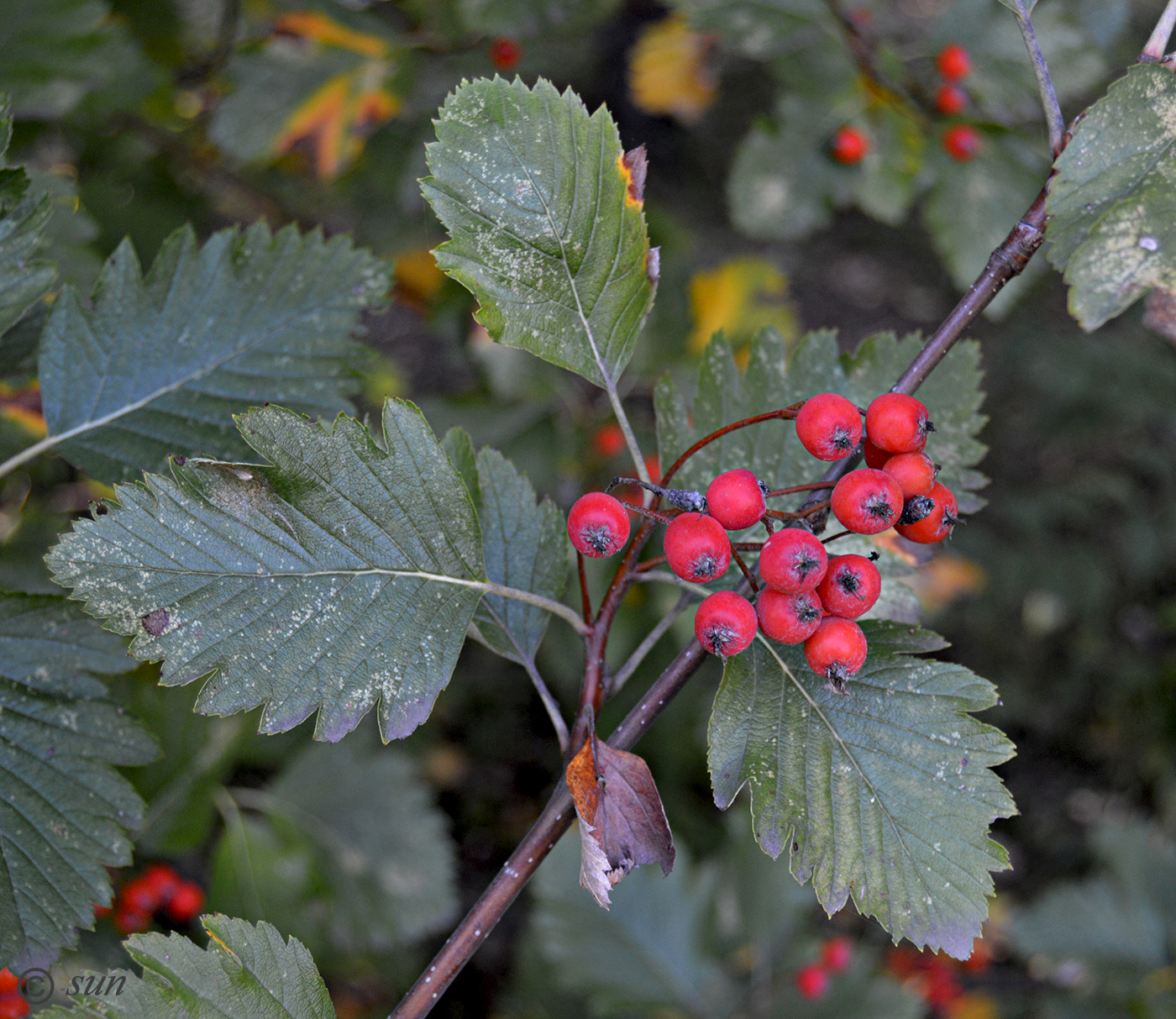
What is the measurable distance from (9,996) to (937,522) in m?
1.66

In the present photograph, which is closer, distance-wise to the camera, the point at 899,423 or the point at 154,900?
the point at 899,423

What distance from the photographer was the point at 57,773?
4.36ft

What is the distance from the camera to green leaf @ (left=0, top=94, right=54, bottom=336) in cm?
132

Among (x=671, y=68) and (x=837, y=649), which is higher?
(x=837, y=649)

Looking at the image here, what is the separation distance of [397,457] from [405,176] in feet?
7.52

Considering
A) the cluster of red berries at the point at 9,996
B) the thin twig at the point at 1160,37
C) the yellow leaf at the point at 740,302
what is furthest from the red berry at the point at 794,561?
the yellow leaf at the point at 740,302

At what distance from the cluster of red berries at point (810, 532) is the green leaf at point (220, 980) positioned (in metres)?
0.70

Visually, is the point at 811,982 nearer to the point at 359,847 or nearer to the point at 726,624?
the point at 359,847

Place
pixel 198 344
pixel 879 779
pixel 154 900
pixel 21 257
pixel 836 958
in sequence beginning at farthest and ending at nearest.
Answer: pixel 836 958 → pixel 154 900 → pixel 198 344 → pixel 21 257 → pixel 879 779

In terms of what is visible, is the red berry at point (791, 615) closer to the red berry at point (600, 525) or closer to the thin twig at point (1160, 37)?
the red berry at point (600, 525)

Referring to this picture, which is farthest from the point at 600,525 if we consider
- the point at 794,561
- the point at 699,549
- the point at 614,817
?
the point at 614,817

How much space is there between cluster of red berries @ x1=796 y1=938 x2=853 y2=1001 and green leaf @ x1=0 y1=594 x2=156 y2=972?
242 centimetres

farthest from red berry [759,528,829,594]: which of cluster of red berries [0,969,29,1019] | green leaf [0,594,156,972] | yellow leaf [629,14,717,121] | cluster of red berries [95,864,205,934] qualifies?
yellow leaf [629,14,717,121]

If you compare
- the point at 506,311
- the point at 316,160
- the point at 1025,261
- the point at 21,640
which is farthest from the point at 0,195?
the point at 316,160
